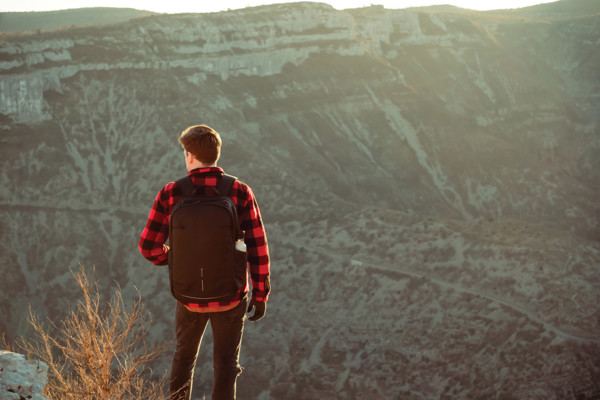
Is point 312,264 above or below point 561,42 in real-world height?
below

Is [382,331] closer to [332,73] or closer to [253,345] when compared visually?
[253,345]

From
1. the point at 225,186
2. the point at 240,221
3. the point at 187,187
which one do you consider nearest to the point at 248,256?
the point at 240,221

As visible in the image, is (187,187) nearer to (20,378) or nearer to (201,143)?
(201,143)

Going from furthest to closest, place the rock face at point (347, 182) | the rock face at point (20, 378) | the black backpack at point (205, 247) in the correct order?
the rock face at point (347, 182) → the rock face at point (20, 378) → the black backpack at point (205, 247)

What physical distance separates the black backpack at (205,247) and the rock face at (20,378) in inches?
60.9

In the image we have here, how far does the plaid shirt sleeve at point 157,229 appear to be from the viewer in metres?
5.58

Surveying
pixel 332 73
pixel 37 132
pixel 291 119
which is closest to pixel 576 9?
pixel 332 73

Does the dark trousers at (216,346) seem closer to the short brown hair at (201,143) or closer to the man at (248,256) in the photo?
the man at (248,256)

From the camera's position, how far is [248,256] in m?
5.66

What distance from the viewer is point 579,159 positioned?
60.3 m

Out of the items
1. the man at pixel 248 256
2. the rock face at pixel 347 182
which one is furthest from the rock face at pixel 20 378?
the rock face at pixel 347 182

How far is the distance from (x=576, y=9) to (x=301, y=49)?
62828mm

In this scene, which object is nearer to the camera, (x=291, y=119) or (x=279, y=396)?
(x=279, y=396)

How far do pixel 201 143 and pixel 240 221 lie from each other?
28.9 inches
